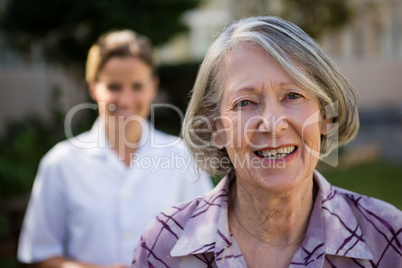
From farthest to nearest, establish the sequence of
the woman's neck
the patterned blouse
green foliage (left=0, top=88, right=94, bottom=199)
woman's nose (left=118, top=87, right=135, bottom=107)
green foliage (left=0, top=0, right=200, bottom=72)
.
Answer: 1. green foliage (left=0, top=0, right=200, bottom=72)
2. green foliage (left=0, top=88, right=94, bottom=199)
3. woman's nose (left=118, top=87, right=135, bottom=107)
4. the woman's neck
5. the patterned blouse

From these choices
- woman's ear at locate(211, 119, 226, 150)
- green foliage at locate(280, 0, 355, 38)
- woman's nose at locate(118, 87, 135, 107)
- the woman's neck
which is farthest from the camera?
green foliage at locate(280, 0, 355, 38)

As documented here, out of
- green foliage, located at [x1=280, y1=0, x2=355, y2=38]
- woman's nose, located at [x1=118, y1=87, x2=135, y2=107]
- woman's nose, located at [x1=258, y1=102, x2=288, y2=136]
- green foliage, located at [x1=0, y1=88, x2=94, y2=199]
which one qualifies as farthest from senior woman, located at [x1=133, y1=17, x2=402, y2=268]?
green foliage, located at [x1=280, y1=0, x2=355, y2=38]

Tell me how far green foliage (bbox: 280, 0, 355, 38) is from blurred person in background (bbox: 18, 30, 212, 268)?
10812 mm

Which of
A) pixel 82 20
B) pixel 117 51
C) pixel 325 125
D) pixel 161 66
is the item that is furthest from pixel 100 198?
→ pixel 161 66

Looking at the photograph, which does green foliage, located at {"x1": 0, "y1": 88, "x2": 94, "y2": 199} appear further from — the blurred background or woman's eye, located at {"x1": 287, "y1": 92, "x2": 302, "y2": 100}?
woman's eye, located at {"x1": 287, "y1": 92, "x2": 302, "y2": 100}

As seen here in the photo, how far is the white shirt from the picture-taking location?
2.85 meters

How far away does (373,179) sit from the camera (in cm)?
900

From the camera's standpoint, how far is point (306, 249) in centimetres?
186

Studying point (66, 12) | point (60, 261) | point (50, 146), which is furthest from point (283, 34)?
point (66, 12)

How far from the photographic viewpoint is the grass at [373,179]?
7898 mm

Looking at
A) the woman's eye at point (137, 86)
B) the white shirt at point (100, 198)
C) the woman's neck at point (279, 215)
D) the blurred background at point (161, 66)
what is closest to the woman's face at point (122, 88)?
the woman's eye at point (137, 86)

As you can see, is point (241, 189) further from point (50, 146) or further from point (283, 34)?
point (50, 146)

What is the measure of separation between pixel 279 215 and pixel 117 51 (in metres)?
1.62

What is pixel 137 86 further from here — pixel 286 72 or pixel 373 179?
pixel 373 179
